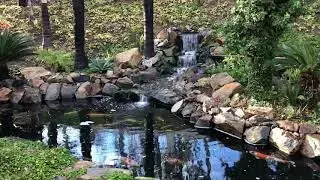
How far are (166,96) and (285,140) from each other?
474cm

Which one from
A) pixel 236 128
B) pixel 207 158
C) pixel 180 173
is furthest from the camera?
pixel 236 128

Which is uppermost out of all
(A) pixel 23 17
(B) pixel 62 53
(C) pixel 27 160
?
(A) pixel 23 17

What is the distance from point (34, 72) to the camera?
53.5ft

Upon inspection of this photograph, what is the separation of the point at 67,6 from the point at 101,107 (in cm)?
1066

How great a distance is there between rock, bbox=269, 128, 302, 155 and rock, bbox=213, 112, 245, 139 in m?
0.82

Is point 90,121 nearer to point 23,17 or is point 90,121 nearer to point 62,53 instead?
point 62,53

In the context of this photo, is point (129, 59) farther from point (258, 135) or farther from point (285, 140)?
point (285, 140)

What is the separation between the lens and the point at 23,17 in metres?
22.1

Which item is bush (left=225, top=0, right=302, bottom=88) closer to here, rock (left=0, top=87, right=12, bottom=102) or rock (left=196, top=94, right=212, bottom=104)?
rock (left=196, top=94, right=212, bottom=104)

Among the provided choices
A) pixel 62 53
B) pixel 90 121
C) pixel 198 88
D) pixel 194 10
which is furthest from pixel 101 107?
pixel 194 10

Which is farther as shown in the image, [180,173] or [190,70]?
[190,70]

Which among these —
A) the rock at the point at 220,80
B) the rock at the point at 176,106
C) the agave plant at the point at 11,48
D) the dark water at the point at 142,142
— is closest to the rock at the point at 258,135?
the dark water at the point at 142,142

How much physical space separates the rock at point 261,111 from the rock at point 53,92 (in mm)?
6513

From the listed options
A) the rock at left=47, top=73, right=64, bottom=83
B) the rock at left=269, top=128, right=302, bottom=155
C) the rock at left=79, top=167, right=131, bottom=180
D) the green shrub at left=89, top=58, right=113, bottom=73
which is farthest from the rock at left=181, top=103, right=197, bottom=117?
the rock at left=79, top=167, right=131, bottom=180
